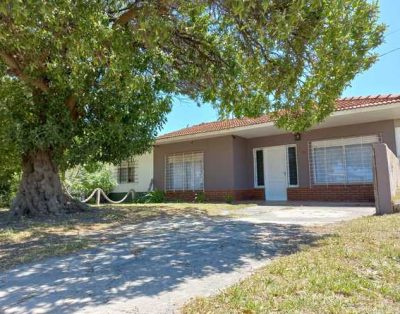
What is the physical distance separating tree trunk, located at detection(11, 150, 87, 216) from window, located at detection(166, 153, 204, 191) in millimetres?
8350

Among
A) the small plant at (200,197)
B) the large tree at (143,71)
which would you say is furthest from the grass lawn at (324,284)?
the small plant at (200,197)

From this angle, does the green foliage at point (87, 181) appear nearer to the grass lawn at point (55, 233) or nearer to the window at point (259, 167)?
the window at point (259, 167)

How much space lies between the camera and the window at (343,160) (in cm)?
1463

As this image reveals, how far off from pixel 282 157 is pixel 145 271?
41.7 ft

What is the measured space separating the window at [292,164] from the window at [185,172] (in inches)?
164

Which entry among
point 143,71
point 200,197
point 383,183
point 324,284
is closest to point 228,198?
point 200,197

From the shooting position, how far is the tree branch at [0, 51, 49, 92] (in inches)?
348

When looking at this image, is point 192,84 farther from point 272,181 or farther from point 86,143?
point 272,181

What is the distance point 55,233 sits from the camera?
26.7 feet

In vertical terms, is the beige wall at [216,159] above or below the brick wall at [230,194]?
above

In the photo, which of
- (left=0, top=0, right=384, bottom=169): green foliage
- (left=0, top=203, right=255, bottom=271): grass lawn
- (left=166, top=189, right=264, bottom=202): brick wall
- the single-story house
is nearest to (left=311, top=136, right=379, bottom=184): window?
the single-story house

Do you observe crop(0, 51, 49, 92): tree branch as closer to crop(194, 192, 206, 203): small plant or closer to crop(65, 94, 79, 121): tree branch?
crop(65, 94, 79, 121): tree branch

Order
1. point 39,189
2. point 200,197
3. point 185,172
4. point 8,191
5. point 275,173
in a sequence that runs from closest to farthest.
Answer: point 39,189 < point 275,173 < point 200,197 < point 185,172 < point 8,191

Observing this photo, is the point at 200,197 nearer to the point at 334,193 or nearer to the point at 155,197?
the point at 155,197
